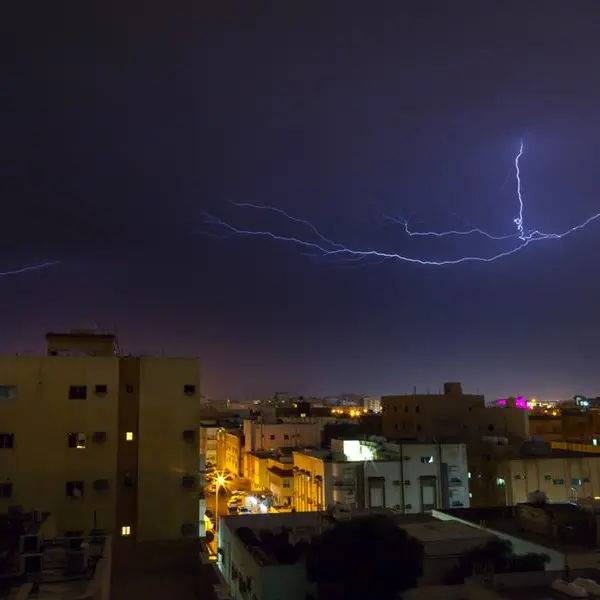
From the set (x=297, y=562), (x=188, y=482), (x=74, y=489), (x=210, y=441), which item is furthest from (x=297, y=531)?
(x=210, y=441)

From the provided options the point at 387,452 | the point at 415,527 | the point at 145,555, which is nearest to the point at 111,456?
the point at 145,555

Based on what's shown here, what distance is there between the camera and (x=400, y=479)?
32.7 meters

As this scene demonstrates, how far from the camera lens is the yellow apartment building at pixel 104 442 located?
20484mm

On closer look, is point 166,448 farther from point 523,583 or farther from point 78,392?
point 523,583

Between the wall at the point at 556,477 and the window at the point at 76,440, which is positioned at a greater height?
the window at the point at 76,440

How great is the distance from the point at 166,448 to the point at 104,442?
2.02 m

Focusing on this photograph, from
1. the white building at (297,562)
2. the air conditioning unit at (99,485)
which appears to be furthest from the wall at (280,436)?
the white building at (297,562)

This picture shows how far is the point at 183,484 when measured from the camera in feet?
71.2

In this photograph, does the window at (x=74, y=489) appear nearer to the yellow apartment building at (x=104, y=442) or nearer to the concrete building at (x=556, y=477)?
the yellow apartment building at (x=104, y=442)

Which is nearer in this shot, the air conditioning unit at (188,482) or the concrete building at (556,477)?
the air conditioning unit at (188,482)

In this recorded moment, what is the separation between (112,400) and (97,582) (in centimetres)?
1157

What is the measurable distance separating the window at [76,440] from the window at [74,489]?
110cm

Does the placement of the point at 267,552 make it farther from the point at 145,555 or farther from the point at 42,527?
the point at 42,527

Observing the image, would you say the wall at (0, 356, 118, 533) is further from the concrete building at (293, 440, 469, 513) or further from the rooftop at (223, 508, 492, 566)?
the concrete building at (293, 440, 469, 513)
